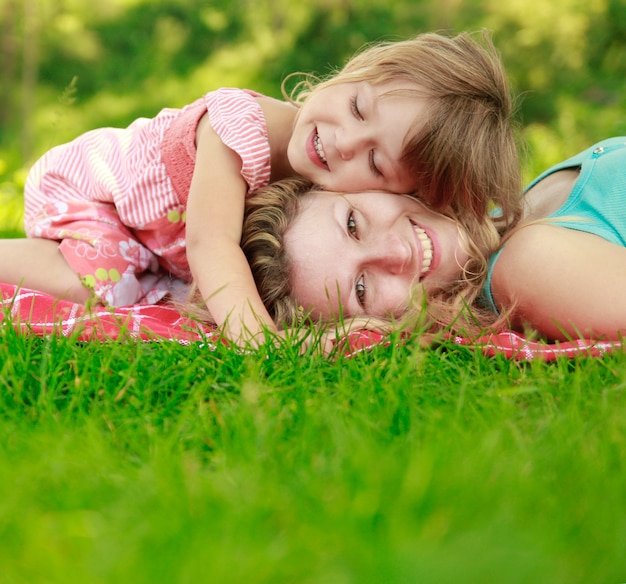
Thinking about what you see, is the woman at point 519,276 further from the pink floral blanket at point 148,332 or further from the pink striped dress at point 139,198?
the pink striped dress at point 139,198

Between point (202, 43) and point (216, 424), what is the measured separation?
22.6ft

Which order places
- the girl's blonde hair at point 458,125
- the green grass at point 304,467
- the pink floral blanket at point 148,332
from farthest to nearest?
the girl's blonde hair at point 458,125 → the pink floral blanket at point 148,332 → the green grass at point 304,467

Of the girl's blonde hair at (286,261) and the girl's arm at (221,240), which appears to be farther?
the girl's blonde hair at (286,261)

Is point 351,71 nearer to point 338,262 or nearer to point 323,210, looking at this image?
point 323,210

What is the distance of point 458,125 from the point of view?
250 cm

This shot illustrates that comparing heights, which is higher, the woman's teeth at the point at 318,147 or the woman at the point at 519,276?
the woman's teeth at the point at 318,147

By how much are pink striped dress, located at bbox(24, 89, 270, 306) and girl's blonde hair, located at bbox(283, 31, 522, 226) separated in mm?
372

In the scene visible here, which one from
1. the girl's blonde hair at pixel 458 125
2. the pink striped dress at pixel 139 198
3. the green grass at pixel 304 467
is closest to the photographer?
the green grass at pixel 304 467

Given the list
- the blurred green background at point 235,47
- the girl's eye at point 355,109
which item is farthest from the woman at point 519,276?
the blurred green background at point 235,47

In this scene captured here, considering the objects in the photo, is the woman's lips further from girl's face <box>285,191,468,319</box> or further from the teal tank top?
the teal tank top

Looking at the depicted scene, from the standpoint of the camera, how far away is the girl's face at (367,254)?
2.38m

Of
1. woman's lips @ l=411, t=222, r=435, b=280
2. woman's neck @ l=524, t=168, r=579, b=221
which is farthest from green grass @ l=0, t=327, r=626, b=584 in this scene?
woman's neck @ l=524, t=168, r=579, b=221

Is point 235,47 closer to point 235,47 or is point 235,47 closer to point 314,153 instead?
point 235,47

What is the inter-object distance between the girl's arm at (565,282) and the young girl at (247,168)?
328 millimetres
